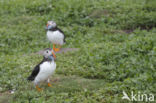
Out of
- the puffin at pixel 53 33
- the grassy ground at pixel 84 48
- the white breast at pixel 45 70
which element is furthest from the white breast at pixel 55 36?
the white breast at pixel 45 70

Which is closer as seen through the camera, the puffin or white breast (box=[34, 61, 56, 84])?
white breast (box=[34, 61, 56, 84])

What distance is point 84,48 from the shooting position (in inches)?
346

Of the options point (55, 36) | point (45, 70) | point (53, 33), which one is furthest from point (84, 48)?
point (45, 70)

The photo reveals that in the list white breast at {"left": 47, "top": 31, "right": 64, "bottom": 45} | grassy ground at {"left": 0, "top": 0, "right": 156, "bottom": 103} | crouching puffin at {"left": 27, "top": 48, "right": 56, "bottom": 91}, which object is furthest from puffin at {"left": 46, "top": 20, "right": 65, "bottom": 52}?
crouching puffin at {"left": 27, "top": 48, "right": 56, "bottom": 91}

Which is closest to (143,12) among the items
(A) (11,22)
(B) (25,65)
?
(A) (11,22)

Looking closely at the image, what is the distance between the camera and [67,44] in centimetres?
1037

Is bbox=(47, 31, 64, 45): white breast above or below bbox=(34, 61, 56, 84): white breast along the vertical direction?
above

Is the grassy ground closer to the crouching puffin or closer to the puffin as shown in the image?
the crouching puffin

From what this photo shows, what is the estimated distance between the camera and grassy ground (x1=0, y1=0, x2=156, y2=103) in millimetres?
5863

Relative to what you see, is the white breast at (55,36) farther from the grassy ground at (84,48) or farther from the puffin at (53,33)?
the grassy ground at (84,48)

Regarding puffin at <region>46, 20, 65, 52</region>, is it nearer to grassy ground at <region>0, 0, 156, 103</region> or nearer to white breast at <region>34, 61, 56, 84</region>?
grassy ground at <region>0, 0, 156, 103</region>

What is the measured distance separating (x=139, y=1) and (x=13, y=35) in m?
6.43

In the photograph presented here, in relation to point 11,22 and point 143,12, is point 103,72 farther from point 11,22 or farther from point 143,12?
point 11,22

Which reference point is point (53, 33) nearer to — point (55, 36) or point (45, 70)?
point (55, 36)
